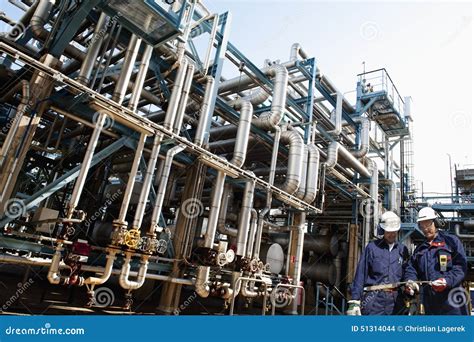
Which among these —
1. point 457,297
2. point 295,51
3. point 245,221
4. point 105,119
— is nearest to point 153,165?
point 105,119

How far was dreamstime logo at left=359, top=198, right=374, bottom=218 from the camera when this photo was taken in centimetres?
1414

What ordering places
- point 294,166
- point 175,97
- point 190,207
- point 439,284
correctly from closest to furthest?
point 439,284 < point 175,97 < point 190,207 < point 294,166

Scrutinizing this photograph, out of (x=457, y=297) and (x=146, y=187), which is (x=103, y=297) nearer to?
(x=146, y=187)

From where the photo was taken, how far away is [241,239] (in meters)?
8.29

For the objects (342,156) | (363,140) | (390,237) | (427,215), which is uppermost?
(363,140)

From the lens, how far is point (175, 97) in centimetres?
711

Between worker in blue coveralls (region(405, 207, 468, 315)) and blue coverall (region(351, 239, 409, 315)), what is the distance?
172mm

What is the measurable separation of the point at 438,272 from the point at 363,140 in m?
11.8

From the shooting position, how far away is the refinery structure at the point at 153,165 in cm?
572

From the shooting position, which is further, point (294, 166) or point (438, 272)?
point (294, 166)

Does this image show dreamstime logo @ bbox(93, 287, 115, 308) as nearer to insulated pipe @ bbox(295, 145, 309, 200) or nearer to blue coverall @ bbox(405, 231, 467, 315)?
insulated pipe @ bbox(295, 145, 309, 200)

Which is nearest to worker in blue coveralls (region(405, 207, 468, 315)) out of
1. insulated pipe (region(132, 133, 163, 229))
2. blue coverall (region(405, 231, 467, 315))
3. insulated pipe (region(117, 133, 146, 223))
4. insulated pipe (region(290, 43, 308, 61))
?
blue coverall (region(405, 231, 467, 315))

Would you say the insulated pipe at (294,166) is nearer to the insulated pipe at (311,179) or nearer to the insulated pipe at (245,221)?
the insulated pipe at (311,179)

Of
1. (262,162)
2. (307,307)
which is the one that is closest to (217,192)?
(262,162)
